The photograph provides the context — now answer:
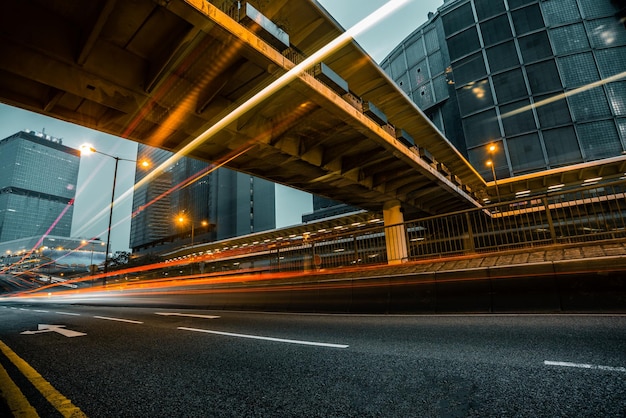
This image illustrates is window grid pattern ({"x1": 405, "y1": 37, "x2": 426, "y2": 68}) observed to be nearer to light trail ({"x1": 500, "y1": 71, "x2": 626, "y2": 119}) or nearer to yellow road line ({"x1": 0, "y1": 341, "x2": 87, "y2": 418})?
light trail ({"x1": 500, "y1": 71, "x2": 626, "y2": 119})

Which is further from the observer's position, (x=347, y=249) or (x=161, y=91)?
(x=347, y=249)

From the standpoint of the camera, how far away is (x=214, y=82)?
830 cm

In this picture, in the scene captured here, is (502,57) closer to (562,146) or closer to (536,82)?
(536,82)

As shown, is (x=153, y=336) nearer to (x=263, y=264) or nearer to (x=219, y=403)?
(x=219, y=403)

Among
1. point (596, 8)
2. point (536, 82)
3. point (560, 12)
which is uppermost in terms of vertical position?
point (560, 12)

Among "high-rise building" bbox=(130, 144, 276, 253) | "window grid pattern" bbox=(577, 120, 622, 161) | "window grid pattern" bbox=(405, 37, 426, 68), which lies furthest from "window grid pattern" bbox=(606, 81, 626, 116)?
"high-rise building" bbox=(130, 144, 276, 253)

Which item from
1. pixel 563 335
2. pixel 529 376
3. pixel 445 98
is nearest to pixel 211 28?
pixel 529 376

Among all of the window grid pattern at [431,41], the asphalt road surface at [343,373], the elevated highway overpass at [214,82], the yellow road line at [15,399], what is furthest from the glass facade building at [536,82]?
the yellow road line at [15,399]

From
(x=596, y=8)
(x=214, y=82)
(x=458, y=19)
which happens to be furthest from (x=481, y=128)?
(x=214, y=82)

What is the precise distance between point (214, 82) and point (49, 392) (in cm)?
771

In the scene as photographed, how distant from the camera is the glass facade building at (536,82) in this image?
3472cm

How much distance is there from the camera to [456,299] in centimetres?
721

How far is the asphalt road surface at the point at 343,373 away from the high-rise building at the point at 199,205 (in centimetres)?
8014

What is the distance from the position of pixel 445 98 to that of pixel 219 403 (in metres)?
53.7
